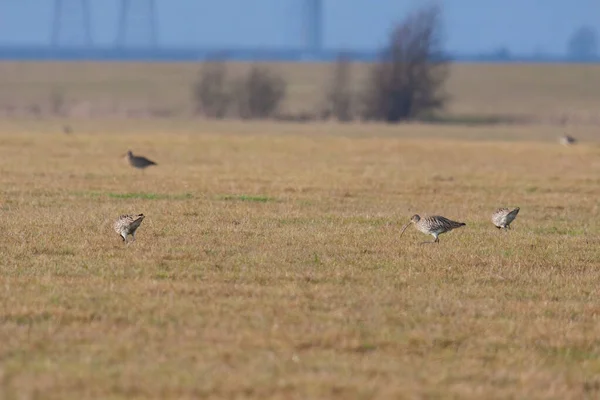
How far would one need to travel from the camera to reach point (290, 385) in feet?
27.0

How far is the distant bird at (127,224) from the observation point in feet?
49.4

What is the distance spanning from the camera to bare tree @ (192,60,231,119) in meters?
86.2

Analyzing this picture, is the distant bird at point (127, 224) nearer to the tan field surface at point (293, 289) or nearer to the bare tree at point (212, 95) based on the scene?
the tan field surface at point (293, 289)

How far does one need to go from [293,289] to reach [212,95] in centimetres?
7626

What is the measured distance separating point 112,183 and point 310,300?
50.3ft

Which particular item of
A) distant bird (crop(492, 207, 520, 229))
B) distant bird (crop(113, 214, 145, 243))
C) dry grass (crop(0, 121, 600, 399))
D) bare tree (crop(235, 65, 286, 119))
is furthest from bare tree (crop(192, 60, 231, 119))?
distant bird (crop(113, 214, 145, 243))

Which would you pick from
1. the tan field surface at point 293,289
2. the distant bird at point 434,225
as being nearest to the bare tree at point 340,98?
the tan field surface at point 293,289

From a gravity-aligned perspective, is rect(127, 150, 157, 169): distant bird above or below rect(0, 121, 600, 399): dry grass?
below

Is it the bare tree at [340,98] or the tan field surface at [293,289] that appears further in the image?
the bare tree at [340,98]

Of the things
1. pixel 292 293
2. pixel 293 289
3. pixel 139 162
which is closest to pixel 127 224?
pixel 293 289

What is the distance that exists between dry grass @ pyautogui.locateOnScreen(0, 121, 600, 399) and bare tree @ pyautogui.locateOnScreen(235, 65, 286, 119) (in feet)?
185

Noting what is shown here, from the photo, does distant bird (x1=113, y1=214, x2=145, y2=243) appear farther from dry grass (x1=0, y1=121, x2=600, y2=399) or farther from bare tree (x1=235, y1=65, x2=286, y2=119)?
bare tree (x1=235, y1=65, x2=286, y2=119)

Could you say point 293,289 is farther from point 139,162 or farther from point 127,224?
point 139,162

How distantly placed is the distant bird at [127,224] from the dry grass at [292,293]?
21 centimetres
